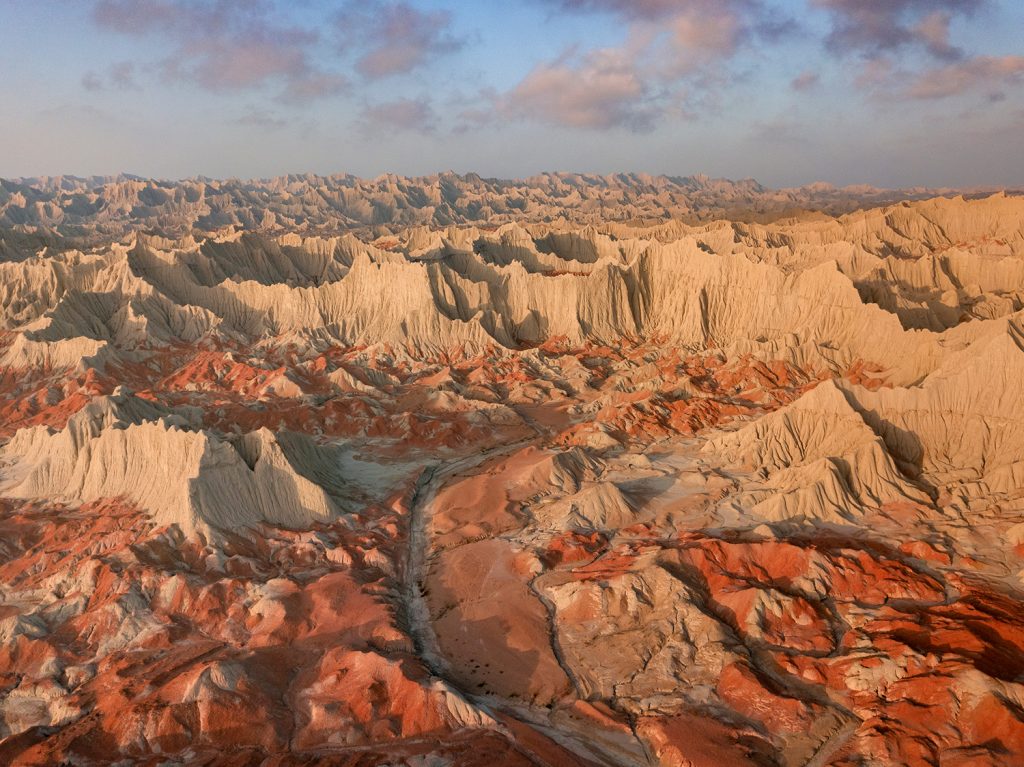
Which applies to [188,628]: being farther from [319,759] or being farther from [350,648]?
[319,759]

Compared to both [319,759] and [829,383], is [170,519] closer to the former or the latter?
[319,759]

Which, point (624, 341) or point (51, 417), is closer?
point (51, 417)

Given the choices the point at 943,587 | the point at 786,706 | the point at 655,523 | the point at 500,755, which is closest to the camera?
the point at 500,755

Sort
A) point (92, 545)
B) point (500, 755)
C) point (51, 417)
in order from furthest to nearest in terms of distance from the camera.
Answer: point (51, 417), point (92, 545), point (500, 755)

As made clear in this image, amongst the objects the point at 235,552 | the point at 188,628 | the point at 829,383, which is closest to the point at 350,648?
the point at 188,628

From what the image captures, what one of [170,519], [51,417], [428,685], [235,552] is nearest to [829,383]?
[428,685]

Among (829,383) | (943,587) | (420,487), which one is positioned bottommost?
(420,487)

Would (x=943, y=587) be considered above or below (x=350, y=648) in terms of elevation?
above
